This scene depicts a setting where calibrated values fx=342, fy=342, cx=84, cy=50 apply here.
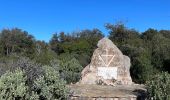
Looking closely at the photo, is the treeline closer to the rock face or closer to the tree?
the tree

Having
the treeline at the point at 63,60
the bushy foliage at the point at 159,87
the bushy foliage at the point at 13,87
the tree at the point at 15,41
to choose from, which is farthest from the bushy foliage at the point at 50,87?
the tree at the point at 15,41

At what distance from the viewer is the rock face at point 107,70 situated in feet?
65.0

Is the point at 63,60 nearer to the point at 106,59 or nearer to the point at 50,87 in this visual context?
the point at 106,59

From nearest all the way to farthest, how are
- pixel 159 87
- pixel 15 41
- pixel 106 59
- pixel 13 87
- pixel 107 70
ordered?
1. pixel 13 87
2. pixel 159 87
3. pixel 107 70
4. pixel 106 59
5. pixel 15 41

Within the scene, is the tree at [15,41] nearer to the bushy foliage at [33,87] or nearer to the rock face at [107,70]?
the rock face at [107,70]

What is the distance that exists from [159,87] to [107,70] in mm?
8363

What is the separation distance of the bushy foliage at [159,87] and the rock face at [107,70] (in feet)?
24.8

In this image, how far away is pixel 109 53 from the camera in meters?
20.1

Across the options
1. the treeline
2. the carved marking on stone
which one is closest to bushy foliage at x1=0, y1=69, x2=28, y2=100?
the treeline

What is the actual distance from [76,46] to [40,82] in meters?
29.3

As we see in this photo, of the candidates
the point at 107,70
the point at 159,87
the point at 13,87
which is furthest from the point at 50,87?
the point at 107,70

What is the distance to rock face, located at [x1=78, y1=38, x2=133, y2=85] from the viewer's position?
19812 mm

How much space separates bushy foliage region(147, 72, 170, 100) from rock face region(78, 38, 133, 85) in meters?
7.55

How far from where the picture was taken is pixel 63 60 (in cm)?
2489
